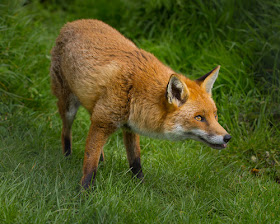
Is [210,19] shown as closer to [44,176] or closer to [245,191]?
[245,191]

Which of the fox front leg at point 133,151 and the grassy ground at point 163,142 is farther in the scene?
the fox front leg at point 133,151

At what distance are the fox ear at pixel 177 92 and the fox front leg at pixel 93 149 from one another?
0.77 meters

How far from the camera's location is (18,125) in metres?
5.42

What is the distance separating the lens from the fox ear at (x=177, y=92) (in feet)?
12.1

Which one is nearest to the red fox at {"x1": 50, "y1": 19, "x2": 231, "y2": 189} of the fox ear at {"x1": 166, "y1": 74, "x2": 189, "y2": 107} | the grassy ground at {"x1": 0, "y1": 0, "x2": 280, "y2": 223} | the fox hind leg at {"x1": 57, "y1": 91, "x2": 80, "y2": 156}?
the fox ear at {"x1": 166, "y1": 74, "x2": 189, "y2": 107}

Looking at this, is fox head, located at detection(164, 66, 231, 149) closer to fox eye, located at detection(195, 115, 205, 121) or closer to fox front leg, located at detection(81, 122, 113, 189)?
fox eye, located at detection(195, 115, 205, 121)

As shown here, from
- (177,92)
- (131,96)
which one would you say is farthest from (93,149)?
(177,92)

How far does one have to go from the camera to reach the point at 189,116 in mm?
3699

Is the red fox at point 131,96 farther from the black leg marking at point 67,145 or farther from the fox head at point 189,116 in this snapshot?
the black leg marking at point 67,145

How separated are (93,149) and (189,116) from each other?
1.11 metres

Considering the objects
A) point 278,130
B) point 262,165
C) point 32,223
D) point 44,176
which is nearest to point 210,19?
point 278,130

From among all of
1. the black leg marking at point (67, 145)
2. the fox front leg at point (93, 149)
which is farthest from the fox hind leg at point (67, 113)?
the fox front leg at point (93, 149)

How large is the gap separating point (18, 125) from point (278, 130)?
3745mm

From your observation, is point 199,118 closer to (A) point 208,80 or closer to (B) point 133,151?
(A) point 208,80
